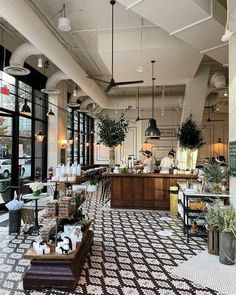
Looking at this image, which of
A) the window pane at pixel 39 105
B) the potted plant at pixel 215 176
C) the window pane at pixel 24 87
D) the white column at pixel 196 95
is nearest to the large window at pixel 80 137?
the window pane at pixel 39 105

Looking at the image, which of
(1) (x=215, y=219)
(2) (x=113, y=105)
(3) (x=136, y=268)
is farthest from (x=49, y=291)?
(2) (x=113, y=105)

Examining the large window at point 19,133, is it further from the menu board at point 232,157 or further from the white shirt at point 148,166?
the menu board at point 232,157

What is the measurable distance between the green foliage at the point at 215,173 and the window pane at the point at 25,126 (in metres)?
5.47

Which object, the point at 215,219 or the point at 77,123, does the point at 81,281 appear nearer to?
the point at 215,219

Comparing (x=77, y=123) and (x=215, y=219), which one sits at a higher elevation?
(x=77, y=123)

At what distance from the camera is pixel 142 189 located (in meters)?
7.49

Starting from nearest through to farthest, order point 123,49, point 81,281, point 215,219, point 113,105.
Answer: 1. point 81,281
2. point 215,219
3. point 123,49
4. point 113,105

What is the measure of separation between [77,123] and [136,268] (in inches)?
409

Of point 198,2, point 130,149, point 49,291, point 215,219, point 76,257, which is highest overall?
point 198,2

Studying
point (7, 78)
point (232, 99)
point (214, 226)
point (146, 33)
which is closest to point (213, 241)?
point (214, 226)

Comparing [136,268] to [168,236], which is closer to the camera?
[136,268]

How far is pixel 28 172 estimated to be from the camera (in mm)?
8477

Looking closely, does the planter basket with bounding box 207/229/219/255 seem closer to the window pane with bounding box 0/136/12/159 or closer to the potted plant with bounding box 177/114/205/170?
the potted plant with bounding box 177/114/205/170

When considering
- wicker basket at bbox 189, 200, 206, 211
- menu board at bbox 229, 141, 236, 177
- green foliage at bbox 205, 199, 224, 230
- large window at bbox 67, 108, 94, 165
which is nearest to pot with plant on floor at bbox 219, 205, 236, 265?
green foliage at bbox 205, 199, 224, 230
